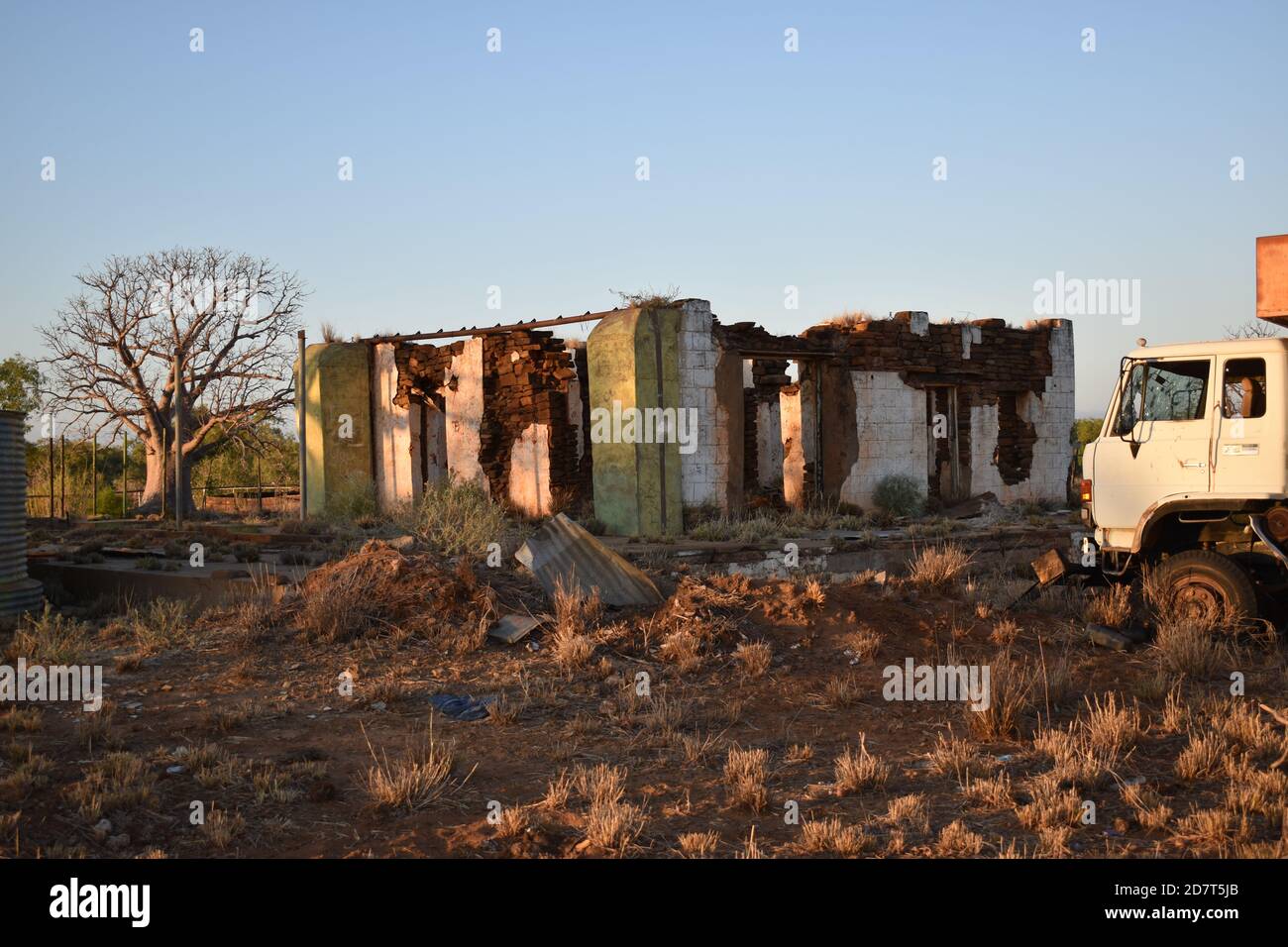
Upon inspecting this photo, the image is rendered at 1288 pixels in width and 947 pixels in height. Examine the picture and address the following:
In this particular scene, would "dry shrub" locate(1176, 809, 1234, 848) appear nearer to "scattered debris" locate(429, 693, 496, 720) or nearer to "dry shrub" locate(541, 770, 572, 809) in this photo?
"dry shrub" locate(541, 770, 572, 809)

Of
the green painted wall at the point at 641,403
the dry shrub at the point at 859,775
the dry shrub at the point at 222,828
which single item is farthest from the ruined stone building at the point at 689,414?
the dry shrub at the point at 222,828

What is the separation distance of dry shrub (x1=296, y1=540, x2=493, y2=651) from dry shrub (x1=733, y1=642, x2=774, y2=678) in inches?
86.6

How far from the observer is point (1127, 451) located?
31.7ft

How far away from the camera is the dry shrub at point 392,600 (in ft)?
32.3

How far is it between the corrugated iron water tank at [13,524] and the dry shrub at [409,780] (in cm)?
773

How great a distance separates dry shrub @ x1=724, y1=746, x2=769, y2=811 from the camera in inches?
233

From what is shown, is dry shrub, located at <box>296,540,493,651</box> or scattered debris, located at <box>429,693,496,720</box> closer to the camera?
scattered debris, located at <box>429,693,496,720</box>

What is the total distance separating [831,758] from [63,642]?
6.69 meters

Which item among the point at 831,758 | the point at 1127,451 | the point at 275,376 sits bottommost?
the point at 831,758

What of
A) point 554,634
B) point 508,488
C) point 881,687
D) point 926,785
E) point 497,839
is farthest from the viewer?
point 508,488

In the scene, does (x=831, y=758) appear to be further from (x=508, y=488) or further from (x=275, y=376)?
(x=275, y=376)

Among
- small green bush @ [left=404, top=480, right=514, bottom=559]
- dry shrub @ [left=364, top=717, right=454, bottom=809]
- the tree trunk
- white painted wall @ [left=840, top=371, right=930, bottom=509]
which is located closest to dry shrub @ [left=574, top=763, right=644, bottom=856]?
dry shrub @ [left=364, top=717, right=454, bottom=809]

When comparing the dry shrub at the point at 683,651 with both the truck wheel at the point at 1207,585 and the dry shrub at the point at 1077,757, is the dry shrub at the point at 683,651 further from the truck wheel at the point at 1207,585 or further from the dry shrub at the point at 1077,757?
the truck wheel at the point at 1207,585
